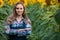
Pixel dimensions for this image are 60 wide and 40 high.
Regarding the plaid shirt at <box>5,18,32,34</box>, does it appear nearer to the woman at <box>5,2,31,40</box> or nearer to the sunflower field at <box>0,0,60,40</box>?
the woman at <box>5,2,31,40</box>

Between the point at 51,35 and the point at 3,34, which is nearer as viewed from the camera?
the point at 51,35

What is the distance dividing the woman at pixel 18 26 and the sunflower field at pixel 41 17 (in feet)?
1.07

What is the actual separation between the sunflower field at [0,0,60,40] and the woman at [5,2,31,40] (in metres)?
0.33

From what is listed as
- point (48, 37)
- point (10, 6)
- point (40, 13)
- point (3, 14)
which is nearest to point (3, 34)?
point (48, 37)

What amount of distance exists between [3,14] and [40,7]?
87.2 inches

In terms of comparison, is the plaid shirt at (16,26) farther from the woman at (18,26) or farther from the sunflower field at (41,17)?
the sunflower field at (41,17)

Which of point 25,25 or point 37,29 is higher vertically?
point 25,25

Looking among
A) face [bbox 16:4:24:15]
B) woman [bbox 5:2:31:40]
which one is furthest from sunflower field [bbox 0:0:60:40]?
face [bbox 16:4:24:15]

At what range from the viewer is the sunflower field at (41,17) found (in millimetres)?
5362

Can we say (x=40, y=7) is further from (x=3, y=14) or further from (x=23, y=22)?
(x=23, y=22)

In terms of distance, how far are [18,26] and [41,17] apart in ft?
8.55

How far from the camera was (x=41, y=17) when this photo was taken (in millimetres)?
8258

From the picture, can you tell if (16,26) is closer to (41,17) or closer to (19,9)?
(19,9)

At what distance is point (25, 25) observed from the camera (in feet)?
18.8
